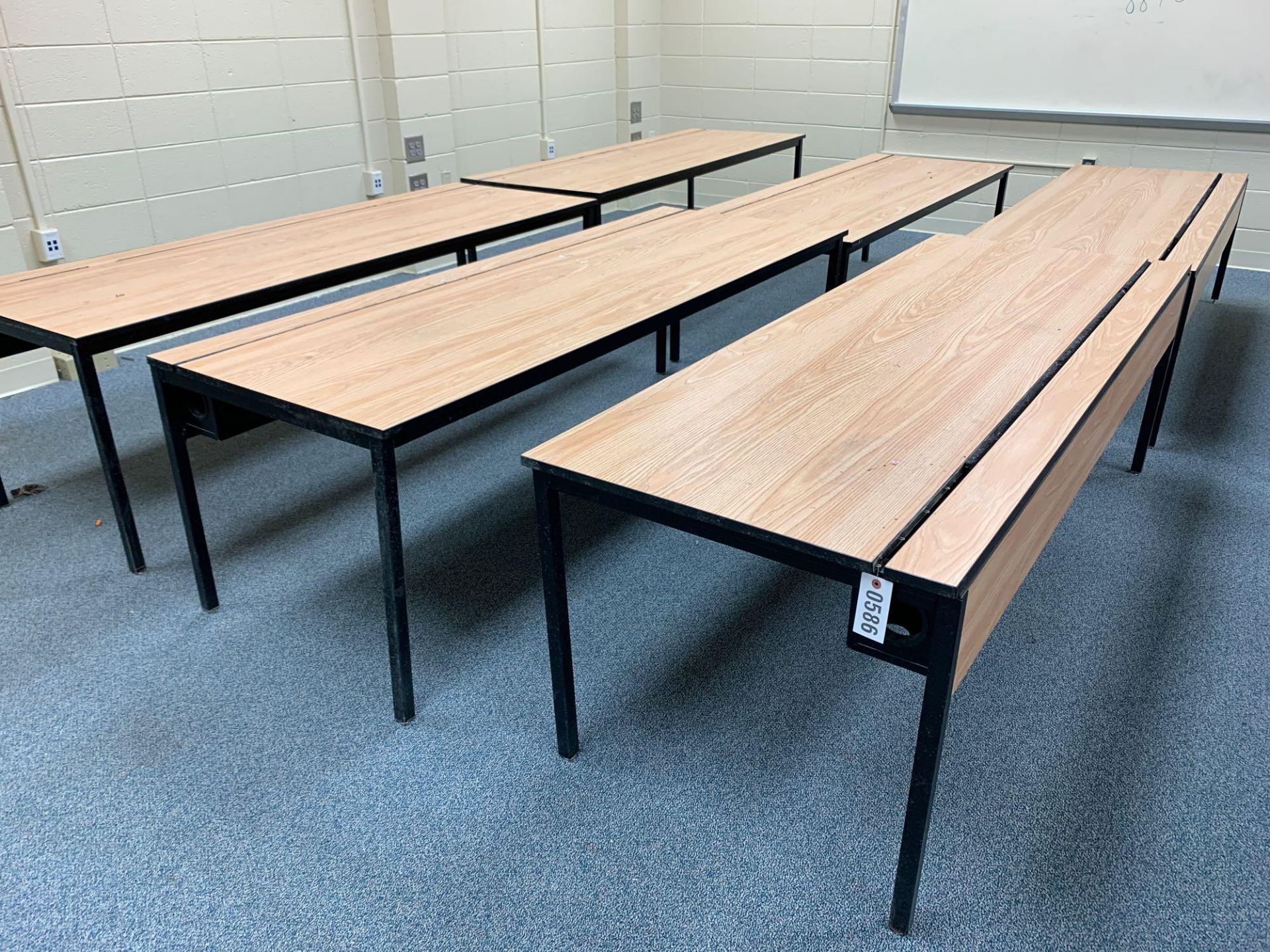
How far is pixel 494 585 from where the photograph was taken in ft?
6.87

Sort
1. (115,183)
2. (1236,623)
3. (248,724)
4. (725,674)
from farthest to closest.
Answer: (115,183)
(1236,623)
(725,674)
(248,724)

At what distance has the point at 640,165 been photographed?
3594 millimetres

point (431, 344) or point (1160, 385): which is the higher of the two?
point (431, 344)

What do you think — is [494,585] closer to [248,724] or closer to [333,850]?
[248,724]

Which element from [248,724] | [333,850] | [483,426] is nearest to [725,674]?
[333,850]

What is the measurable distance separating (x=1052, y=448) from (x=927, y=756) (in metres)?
0.49

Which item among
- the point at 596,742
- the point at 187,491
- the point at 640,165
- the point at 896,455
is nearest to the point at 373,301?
the point at 187,491

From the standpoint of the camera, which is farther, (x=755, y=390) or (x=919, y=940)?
(x=755, y=390)

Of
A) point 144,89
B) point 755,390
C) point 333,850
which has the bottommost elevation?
point 333,850

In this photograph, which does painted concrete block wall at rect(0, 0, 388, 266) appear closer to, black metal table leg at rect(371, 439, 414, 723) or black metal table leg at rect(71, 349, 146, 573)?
black metal table leg at rect(71, 349, 146, 573)

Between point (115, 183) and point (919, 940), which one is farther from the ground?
point (115, 183)

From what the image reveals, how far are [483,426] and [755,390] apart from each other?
152 centimetres

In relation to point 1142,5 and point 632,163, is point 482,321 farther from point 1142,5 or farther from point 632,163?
point 1142,5

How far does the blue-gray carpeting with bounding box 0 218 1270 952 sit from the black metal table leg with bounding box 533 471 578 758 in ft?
0.22
